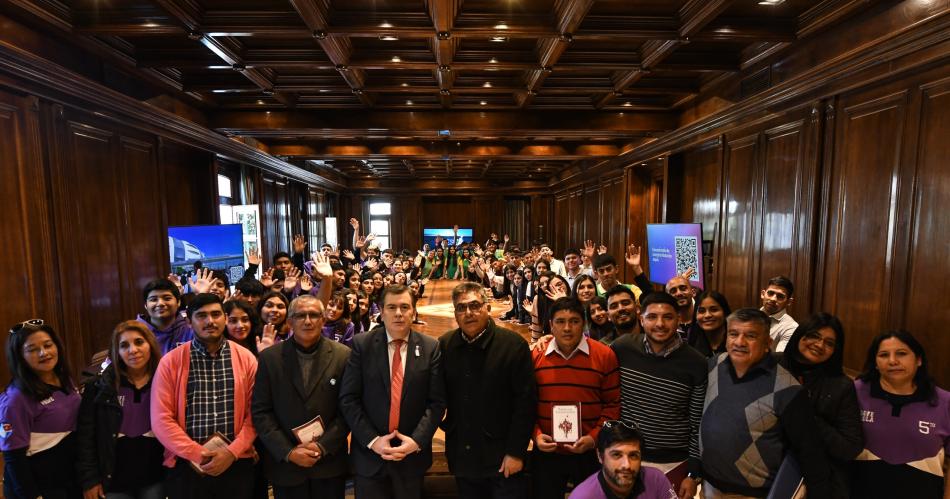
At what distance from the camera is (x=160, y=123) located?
523 cm

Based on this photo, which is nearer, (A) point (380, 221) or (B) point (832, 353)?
(B) point (832, 353)

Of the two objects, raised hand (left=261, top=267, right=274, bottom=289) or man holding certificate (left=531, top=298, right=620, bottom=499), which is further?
raised hand (left=261, top=267, right=274, bottom=289)

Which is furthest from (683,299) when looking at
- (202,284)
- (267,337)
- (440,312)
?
(440,312)

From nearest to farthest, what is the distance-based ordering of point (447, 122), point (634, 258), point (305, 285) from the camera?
point (634, 258)
point (305, 285)
point (447, 122)

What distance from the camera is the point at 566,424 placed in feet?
6.99

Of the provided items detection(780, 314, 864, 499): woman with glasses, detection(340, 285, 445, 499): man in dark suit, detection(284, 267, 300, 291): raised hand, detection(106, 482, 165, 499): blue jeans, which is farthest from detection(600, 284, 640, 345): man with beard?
detection(284, 267, 300, 291): raised hand

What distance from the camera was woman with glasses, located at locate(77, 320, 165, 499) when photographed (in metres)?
2.15

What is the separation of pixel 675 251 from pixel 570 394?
13.8 ft

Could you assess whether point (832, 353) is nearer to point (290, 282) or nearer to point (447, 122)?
point (290, 282)

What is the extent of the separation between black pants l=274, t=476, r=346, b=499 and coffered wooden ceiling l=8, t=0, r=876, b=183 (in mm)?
3175

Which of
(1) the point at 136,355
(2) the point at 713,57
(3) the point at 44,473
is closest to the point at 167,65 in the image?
(1) the point at 136,355

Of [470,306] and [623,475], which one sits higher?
[470,306]

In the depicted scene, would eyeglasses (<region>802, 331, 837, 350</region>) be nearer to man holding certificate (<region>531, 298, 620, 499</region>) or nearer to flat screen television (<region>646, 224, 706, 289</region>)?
man holding certificate (<region>531, 298, 620, 499</region>)

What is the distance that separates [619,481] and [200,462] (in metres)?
1.98
